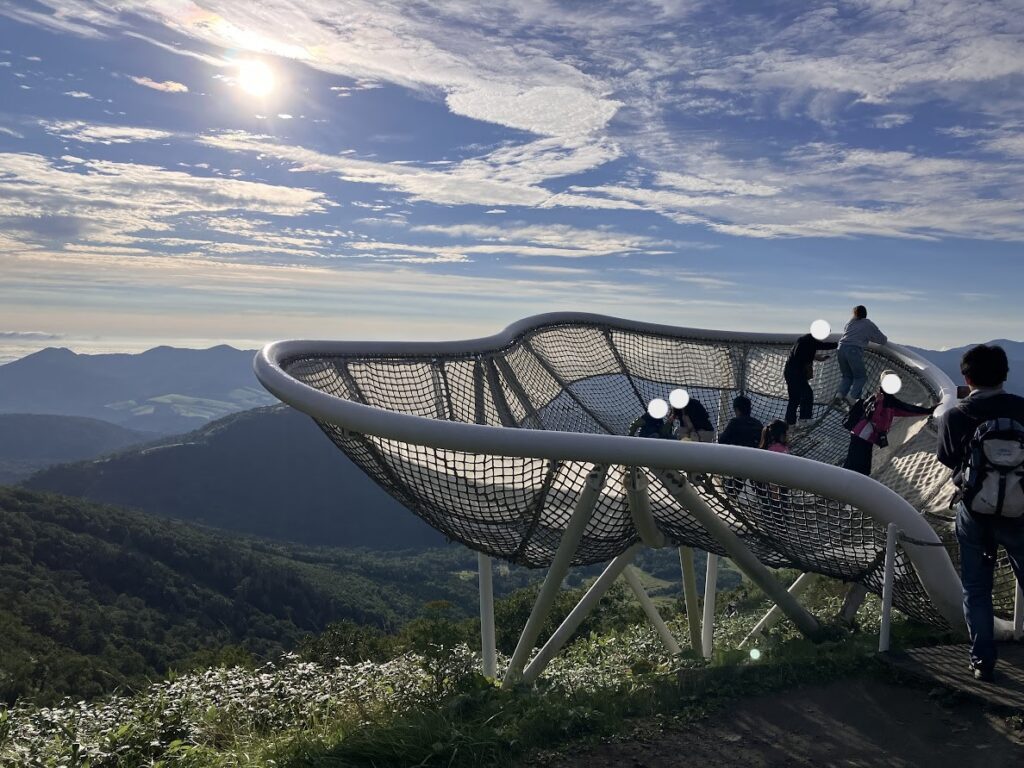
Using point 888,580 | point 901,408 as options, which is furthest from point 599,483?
point 901,408

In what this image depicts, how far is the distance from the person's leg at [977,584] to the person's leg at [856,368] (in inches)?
254

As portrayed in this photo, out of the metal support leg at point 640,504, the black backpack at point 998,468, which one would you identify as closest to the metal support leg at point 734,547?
the metal support leg at point 640,504

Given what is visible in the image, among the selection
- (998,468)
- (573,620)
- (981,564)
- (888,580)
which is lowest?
(573,620)

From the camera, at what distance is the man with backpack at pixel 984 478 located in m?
4.99

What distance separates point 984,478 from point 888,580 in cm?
104

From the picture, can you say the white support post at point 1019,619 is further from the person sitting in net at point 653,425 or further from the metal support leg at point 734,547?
A: the person sitting in net at point 653,425

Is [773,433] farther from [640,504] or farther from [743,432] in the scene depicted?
[640,504]

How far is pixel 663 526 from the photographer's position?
706 centimetres

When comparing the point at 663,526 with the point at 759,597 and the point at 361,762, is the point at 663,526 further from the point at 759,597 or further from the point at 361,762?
the point at 759,597

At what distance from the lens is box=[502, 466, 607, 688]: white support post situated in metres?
6.15

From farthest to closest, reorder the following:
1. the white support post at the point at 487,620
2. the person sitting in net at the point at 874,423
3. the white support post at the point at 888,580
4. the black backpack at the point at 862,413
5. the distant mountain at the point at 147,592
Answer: the distant mountain at the point at 147,592 → the white support post at the point at 487,620 → the black backpack at the point at 862,413 → the person sitting in net at the point at 874,423 → the white support post at the point at 888,580

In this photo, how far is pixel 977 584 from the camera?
5.40 meters

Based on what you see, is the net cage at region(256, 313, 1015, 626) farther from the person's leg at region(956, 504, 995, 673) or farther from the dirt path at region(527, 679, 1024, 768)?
the dirt path at region(527, 679, 1024, 768)

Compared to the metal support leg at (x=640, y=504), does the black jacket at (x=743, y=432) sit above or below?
above
